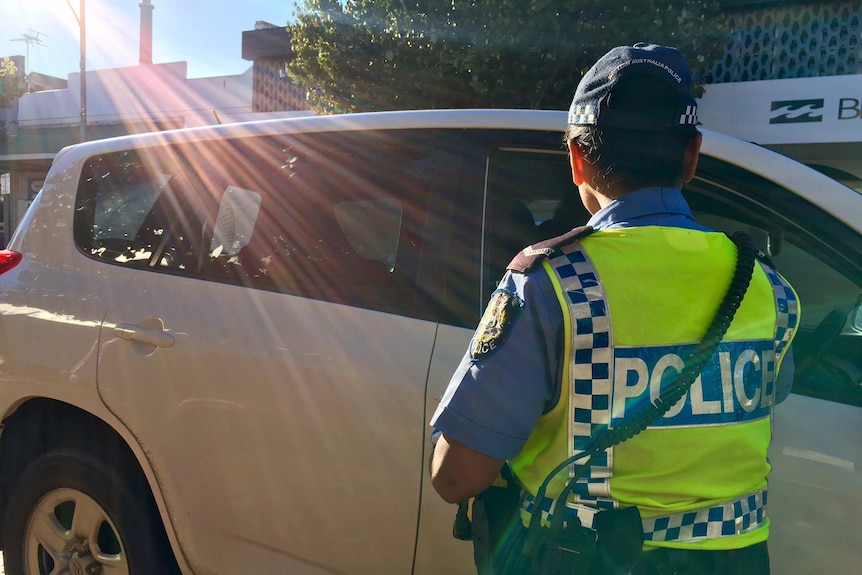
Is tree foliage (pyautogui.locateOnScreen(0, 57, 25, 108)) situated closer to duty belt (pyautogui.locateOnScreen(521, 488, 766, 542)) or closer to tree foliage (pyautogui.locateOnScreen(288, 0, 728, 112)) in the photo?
tree foliage (pyautogui.locateOnScreen(288, 0, 728, 112))

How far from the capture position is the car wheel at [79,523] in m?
2.32

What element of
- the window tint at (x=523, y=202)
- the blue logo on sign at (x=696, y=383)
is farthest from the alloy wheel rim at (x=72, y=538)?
the blue logo on sign at (x=696, y=383)

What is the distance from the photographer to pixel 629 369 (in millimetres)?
1102

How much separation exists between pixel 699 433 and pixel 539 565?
13.0 inches

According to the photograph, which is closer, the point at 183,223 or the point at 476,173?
the point at 476,173

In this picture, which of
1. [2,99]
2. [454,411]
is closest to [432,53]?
[454,411]

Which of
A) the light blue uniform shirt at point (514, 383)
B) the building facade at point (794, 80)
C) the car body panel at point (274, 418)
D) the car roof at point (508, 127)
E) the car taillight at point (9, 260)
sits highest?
the building facade at point (794, 80)

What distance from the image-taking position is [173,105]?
20.6 m

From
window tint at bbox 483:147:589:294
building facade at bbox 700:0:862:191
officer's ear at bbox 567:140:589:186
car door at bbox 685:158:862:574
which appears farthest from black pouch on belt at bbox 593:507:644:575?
building facade at bbox 700:0:862:191

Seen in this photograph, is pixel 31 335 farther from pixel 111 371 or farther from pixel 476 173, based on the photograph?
pixel 476 173

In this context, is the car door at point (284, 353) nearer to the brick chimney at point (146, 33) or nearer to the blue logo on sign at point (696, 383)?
the blue logo on sign at point (696, 383)

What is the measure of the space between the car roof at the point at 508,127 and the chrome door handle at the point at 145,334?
69cm

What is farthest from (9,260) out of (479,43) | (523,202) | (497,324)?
(479,43)

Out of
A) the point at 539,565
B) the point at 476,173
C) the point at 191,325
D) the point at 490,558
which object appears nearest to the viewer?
the point at 539,565
